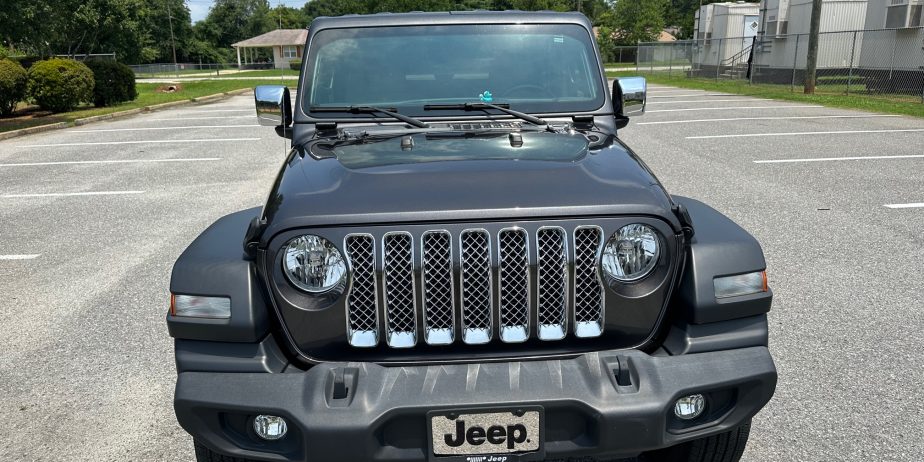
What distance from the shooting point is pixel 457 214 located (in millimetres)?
2346

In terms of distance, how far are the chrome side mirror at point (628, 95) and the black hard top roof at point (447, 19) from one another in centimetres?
37

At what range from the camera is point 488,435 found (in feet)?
7.36

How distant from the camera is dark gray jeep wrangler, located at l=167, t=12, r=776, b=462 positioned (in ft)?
7.32

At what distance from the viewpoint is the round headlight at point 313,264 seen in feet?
7.80

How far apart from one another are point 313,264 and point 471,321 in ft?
1.76

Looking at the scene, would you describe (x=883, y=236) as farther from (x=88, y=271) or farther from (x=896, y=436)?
(x=88, y=271)

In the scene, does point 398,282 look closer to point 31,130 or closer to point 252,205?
point 252,205

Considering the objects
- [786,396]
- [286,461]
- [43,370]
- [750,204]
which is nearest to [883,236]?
[750,204]

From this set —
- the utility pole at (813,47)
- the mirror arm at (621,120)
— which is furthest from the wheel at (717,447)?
the utility pole at (813,47)

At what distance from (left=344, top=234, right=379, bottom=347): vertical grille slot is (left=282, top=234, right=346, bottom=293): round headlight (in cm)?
4

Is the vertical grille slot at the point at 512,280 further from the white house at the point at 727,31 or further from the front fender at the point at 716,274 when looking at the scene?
the white house at the point at 727,31

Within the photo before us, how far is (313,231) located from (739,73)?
3451 cm

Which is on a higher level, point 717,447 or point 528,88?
point 528,88

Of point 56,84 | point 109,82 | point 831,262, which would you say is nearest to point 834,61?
point 831,262
